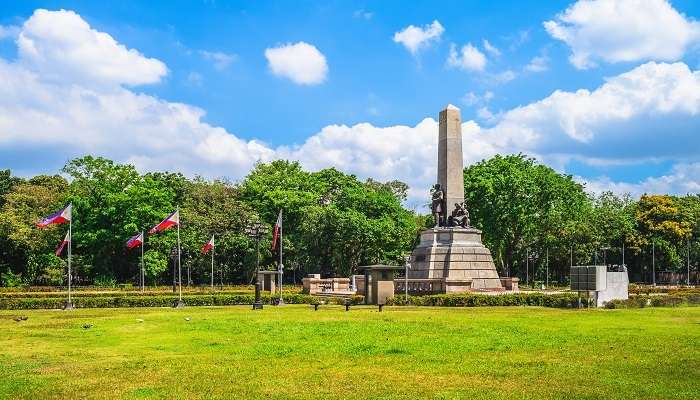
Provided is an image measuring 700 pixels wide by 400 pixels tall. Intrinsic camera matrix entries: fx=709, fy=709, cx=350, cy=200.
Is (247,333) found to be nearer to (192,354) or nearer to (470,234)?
(192,354)

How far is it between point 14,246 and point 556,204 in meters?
52.1

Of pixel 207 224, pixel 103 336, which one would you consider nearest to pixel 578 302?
pixel 103 336

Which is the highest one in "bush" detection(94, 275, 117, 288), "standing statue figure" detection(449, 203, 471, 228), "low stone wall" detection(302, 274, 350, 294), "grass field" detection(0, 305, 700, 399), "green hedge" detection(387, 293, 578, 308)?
"standing statue figure" detection(449, 203, 471, 228)

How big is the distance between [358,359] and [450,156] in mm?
31118

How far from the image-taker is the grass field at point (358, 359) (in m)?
11.4

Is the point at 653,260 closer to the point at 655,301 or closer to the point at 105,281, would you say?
the point at 655,301

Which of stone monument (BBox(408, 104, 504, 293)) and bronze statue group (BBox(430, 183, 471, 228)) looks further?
bronze statue group (BBox(430, 183, 471, 228))

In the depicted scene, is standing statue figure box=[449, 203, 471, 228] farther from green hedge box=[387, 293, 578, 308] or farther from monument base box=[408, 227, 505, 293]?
green hedge box=[387, 293, 578, 308]

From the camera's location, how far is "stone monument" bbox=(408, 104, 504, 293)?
4384cm

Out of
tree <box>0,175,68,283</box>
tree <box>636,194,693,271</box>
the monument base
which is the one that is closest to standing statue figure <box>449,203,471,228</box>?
the monument base

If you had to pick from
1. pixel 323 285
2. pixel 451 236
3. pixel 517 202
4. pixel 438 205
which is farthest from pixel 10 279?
pixel 517 202

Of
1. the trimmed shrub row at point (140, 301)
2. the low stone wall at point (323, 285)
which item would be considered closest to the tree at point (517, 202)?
the low stone wall at point (323, 285)

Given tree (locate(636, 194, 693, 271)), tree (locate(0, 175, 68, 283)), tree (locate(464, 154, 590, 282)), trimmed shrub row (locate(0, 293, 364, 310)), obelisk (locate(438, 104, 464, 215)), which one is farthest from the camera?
tree (locate(636, 194, 693, 271))

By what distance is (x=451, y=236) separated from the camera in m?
44.6
